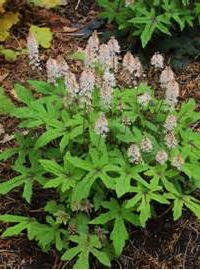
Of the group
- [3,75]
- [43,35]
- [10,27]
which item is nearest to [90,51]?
[3,75]

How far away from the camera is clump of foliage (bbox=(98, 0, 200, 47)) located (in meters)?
4.84

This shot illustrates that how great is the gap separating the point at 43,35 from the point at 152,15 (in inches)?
43.7

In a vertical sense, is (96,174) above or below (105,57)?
below

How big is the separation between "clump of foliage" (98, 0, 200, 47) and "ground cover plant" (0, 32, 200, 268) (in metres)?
1.14

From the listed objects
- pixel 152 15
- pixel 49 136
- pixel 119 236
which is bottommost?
pixel 119 236

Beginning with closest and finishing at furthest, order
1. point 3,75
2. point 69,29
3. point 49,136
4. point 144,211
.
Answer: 1. point 144,211
2. point 49,136
3. point 3,75
4. point 69,29

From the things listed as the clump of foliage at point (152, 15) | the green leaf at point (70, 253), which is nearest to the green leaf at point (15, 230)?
the green leaf at point (70, 253)

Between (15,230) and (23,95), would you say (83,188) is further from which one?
(23,95)

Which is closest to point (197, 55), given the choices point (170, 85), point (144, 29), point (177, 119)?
point (144, 29)

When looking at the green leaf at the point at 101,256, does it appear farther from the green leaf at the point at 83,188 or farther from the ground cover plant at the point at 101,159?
the green leaf at the point at 83,188

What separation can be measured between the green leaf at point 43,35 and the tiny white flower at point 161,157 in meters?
2.29

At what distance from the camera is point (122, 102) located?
3.72 metres

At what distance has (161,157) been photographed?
340cm

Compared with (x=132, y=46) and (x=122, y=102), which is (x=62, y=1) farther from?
(x=122, y=102)
